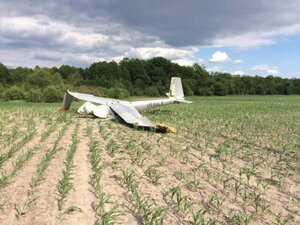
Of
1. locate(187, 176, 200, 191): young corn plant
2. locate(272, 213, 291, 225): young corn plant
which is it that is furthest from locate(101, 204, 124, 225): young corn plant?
locate(272, 213, 291, 225): young corn plant

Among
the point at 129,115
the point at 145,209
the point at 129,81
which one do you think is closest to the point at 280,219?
the point at 145,209

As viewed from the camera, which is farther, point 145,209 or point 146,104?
point 146,104

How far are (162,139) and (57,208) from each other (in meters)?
7.64

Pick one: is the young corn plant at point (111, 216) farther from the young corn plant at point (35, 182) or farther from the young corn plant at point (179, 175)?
the young corn plant at point (179, 175)

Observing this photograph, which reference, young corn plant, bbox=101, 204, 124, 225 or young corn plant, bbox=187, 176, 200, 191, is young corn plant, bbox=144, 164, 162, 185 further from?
young corn plant, bbox=101, 204, 124, 225

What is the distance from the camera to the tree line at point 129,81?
49094 mm

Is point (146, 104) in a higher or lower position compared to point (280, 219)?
higher

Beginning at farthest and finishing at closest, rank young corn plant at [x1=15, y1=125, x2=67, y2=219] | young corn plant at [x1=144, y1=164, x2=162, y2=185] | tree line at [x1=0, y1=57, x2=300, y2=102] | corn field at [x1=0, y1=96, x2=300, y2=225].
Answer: tree line at [x1=0, y1=57, x2=300, y2=102] < young corn plant at [x1=144, y1=164, x2=162, y2=185] < corn field at [x1=0, y1=96, x2=300, y2=225] < young corn plant at [x1=15, y1=125, x2=67, y2=219]

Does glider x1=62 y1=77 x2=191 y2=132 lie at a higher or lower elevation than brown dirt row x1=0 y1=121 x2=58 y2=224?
higher

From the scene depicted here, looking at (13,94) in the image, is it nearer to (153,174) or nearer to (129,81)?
(129,81)

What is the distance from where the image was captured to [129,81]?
81688 mm

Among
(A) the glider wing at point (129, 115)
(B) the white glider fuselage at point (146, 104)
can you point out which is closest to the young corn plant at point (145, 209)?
(A) the glider wing at point (129, 115)

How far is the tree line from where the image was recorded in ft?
161

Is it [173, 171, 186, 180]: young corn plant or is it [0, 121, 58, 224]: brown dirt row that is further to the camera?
[173, 171, 186, 180]: young corn plant
